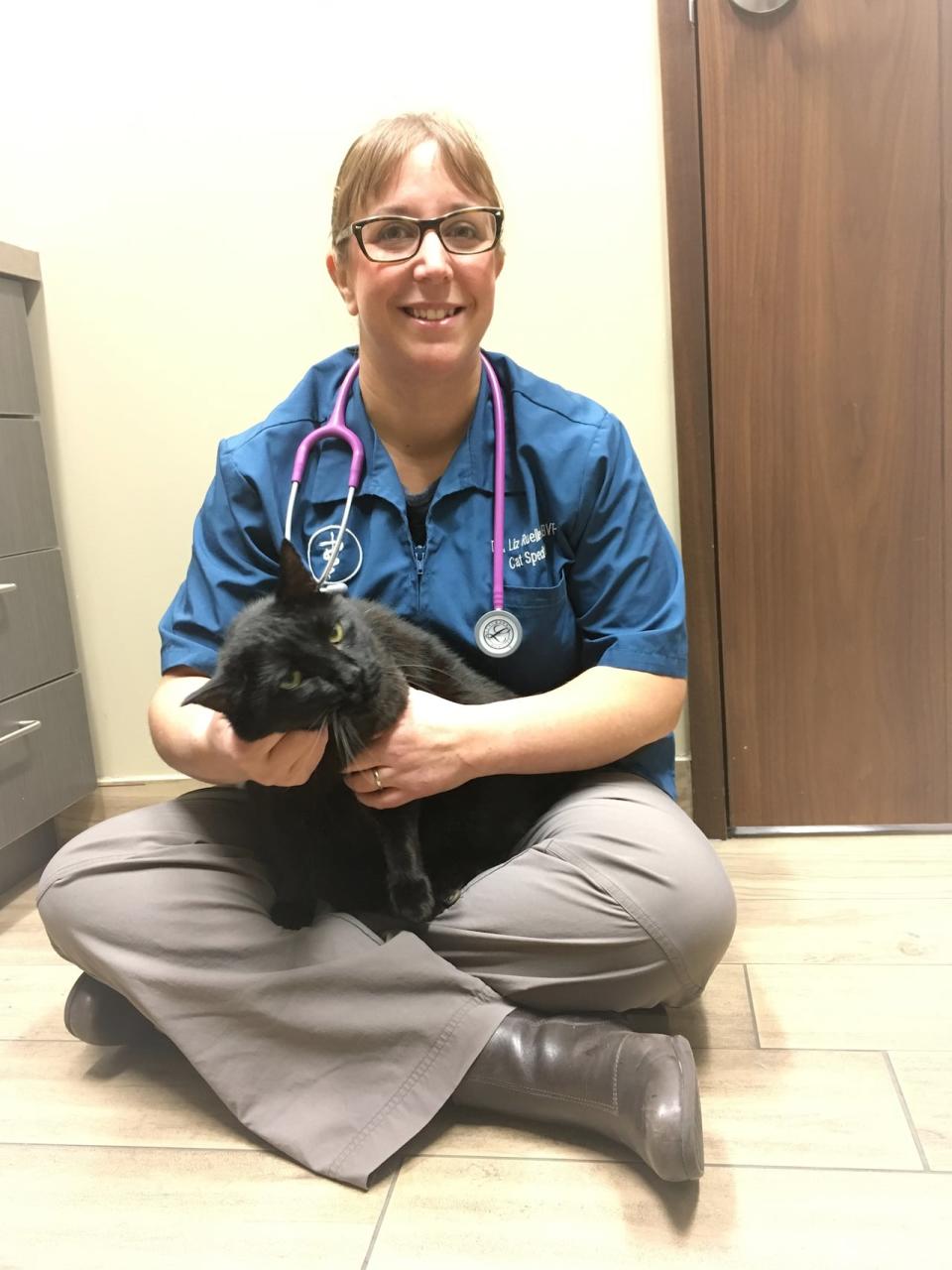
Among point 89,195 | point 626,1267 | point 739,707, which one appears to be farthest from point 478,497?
point 89,195

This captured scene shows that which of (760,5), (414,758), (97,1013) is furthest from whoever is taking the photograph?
(760,5)

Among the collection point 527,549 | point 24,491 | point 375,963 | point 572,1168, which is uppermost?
point 24,491

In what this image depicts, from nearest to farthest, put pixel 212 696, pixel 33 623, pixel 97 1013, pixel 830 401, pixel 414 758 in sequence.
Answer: pixel 212 696
pixel 414 758
pixel 97 1013
pixel 830 401
pixel 33 623

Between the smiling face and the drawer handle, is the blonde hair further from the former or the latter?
the drawer handle

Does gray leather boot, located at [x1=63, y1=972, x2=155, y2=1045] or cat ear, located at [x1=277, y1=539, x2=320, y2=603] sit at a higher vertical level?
cat ear, located at [x1=277, y1=539, x2=320, y2=603]

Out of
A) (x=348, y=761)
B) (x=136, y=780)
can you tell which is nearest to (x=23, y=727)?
(x=136, y=780)

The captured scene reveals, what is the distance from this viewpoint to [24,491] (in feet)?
5.70

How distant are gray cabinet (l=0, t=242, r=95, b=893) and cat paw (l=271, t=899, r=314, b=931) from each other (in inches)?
27.6

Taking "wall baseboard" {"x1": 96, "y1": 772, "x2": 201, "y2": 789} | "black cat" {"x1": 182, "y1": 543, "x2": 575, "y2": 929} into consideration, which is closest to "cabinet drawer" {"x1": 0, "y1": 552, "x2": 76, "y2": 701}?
"wall baseboard" {"x1": 96, "y1": 772, "x2": 201, "y2": 789}

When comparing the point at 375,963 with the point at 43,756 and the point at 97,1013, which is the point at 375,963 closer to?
the point at 97,1013

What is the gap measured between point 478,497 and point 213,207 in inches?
32.2

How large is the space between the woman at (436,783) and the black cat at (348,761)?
4 centimetres

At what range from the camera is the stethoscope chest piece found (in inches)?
49.1

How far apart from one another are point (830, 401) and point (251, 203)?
102cm
